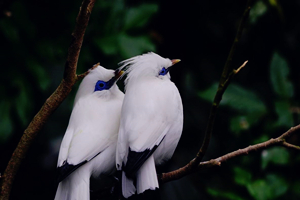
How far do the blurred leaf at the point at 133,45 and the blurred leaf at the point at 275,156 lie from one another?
1.12 m

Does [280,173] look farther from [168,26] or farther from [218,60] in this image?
[168,26]

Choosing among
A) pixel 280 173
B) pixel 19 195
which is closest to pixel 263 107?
→ pixel 280 173

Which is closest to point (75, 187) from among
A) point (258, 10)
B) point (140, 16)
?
point (140, 16)

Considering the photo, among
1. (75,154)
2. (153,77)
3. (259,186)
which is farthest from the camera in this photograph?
(259,186)

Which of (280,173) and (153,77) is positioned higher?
(153,77)

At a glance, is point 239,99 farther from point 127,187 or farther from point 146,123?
point 127,187

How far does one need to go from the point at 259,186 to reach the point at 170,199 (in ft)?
2.31

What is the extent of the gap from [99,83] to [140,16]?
0.92 m

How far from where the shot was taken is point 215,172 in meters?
3.58

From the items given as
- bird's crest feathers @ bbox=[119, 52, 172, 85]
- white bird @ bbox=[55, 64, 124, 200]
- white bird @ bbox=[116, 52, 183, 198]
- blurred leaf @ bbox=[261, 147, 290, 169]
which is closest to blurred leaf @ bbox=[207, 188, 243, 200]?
blurred leaf @ bbox=[261, 147, 290, 169]

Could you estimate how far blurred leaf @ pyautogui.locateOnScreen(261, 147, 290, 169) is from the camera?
3.01 meters

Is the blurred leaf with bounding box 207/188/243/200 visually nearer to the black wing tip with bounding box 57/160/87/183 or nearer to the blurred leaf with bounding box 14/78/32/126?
the black wing tip with bounding box 57/160/87/183

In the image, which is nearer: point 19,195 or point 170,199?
point 170,199

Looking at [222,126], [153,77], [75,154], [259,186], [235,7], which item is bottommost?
[259,186]
